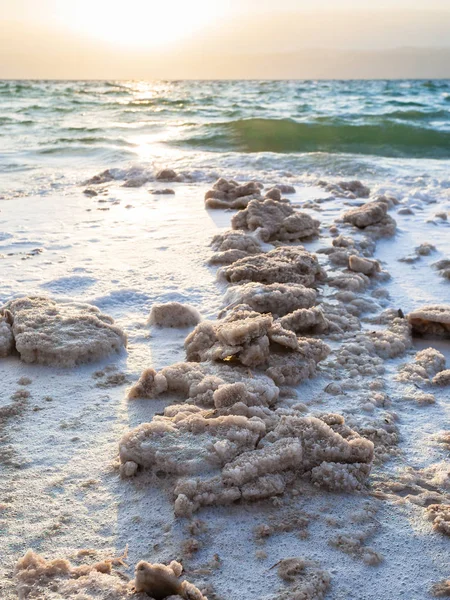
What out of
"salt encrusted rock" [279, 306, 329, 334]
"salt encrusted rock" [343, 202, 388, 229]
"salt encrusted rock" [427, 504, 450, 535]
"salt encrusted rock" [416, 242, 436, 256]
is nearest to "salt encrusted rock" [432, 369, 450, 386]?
"salt encrusted rock" [279, 306, 329, 334]

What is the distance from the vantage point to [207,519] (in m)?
1.59

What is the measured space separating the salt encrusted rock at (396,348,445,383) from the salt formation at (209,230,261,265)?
1.44 m

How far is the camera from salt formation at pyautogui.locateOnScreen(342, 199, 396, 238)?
4367 mm

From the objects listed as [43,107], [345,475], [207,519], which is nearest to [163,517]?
[207,519]

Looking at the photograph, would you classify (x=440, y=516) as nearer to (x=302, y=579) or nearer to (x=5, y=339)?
(x=302, y=579)

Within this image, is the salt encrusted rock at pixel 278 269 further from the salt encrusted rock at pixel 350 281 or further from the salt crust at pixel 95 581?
the salt crust at pixel 95 581

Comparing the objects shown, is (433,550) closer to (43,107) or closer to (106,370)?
(106,370)

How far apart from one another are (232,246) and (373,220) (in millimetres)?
1234

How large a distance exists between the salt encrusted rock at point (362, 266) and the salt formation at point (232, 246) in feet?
1.95

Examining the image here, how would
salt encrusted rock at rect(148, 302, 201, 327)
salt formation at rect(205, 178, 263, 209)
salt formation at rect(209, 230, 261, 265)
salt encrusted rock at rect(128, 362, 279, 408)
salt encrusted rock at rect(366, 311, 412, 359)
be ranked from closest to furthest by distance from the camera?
1. salt encrusted rock at rect(128, 362, 279, 408)
2. salt encrusted rock at rect(366, 311, 412, 359)
3. salt encrusted rock at rect(148, 302, 201, 327)
4. salt formation at rect(209, 230, 261, 265)
5. salt formation at rect(205, 178, 263, 209)

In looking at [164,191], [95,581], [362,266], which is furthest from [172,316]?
[164,191]

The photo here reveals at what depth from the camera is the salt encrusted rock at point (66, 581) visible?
4.42 feet

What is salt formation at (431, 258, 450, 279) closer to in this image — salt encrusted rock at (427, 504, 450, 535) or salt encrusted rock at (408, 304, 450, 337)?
salt encrusted rock at (408, 304, 450, 337)

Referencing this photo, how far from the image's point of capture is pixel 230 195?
527cm
